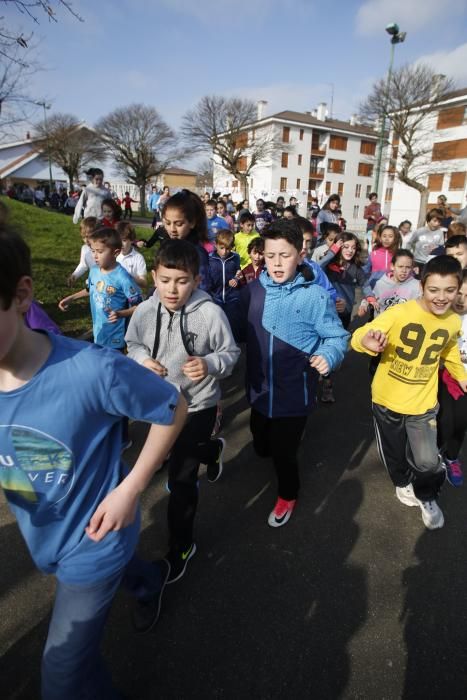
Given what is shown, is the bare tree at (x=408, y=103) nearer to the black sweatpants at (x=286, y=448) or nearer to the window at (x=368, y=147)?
the window at (x=368, y=147)

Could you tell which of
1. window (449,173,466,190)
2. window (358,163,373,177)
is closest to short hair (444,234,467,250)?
window (449,173,466,190)

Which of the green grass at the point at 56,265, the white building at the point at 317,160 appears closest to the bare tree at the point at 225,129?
the white building at the point at 317,160

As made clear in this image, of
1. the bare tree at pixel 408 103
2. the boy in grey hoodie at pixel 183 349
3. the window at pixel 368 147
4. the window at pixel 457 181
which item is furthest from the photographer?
the window at pixel 368 147

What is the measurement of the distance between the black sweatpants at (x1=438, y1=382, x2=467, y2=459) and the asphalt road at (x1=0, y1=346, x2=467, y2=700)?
0.39 meters

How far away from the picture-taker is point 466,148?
118ft

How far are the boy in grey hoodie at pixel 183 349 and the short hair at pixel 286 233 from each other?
2.10ft

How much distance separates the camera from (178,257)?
7.25 feet

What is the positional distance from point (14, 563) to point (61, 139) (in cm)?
4751

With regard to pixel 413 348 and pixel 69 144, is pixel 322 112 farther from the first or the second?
pixel 413 348

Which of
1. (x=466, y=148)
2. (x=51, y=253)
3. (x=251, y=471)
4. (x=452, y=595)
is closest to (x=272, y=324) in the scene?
(x=251, y=471)

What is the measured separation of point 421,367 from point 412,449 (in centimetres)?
59

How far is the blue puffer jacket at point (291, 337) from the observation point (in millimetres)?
2717

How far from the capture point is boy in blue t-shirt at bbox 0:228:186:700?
47.6 inches

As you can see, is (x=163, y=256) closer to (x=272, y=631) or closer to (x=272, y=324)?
(x=272, y=324)
